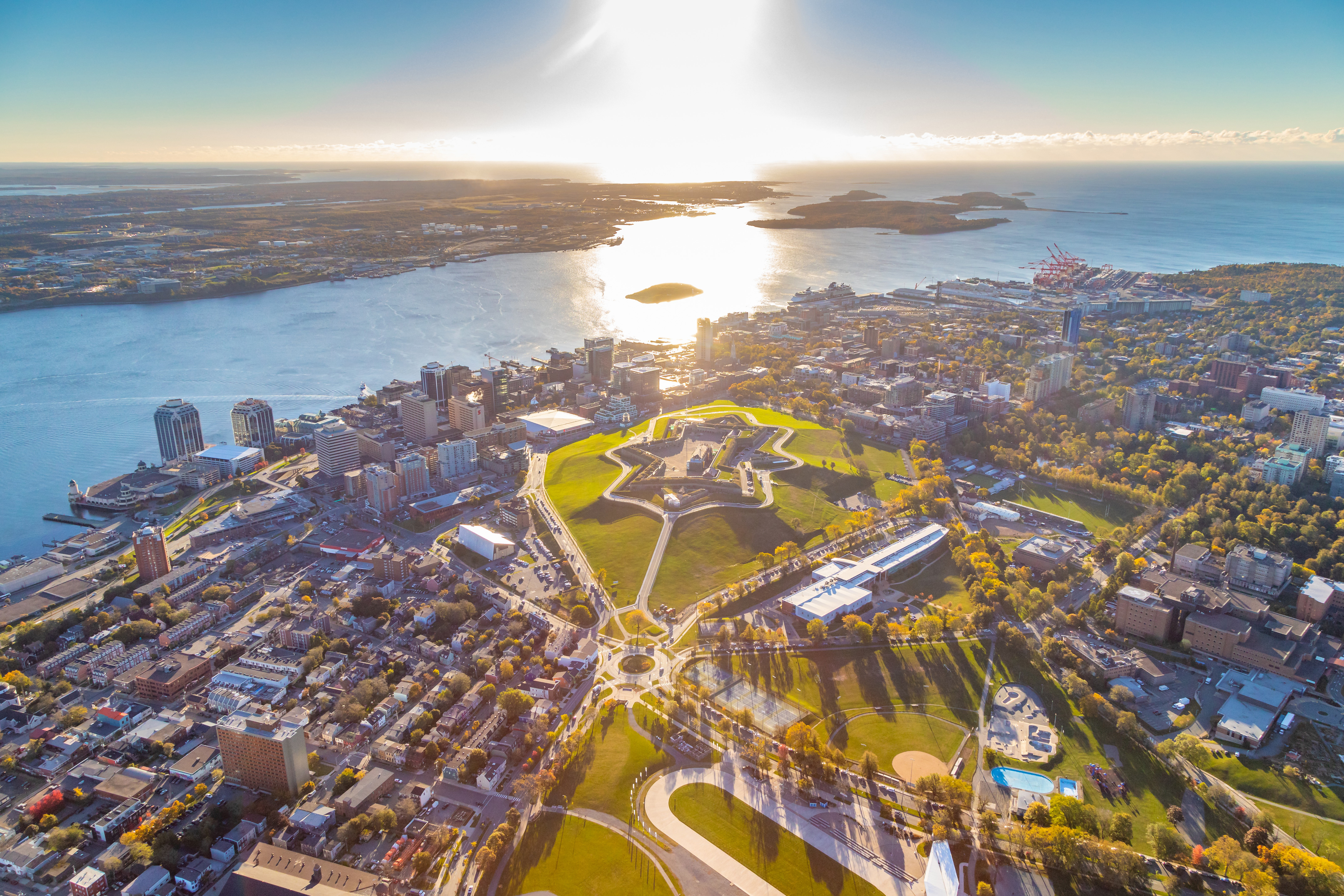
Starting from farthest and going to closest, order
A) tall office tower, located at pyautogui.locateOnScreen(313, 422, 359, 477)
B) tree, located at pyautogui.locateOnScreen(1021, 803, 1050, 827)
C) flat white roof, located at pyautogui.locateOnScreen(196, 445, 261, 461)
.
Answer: flat white roof, located at pyautogui.locateOnScreen(196, 445, 261, 461)
tall office tower, located at pyautogui.locateOnScreen(313, 422, 359, 477)
tree, located at pyautogui.locateOnScreen(1021, 803, 1050, 827)

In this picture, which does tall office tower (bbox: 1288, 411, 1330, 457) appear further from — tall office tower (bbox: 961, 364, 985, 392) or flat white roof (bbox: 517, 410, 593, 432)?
flat white roof (bbox: 517, 410, 593, 432)

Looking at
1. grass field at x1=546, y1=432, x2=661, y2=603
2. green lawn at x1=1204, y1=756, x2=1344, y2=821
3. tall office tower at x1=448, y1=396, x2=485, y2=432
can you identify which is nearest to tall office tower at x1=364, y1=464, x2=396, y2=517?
grass field at x1=546, y1=432, x2=661, y2=603

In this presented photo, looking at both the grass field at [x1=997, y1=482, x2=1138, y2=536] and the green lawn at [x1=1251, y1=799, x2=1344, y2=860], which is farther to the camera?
the grass field at [x1=997, y1=482, x2=1138, y2=536]

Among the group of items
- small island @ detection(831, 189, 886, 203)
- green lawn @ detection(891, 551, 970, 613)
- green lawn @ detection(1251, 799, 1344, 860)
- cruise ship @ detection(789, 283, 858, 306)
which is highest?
small island @ detection(831, 189, 886, 203)

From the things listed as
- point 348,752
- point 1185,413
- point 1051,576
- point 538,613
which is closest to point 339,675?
point 348,752

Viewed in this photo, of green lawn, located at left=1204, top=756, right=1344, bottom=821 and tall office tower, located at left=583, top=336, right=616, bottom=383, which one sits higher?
tall office tower, located at left=583, top=336, right=616, bottom=383

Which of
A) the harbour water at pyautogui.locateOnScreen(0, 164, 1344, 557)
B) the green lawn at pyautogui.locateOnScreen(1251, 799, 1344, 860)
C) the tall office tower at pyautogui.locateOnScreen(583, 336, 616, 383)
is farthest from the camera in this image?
the tall office tower at pyautogui.locateOnScreen(583, 336, 616, 383)

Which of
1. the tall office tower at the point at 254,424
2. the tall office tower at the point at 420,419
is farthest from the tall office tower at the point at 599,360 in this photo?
the tall office tower at the point at 254,424

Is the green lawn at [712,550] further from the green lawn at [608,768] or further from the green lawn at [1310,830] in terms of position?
the green lawn at [1310,830]

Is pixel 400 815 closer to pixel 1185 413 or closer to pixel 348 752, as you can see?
pixel 348 752
